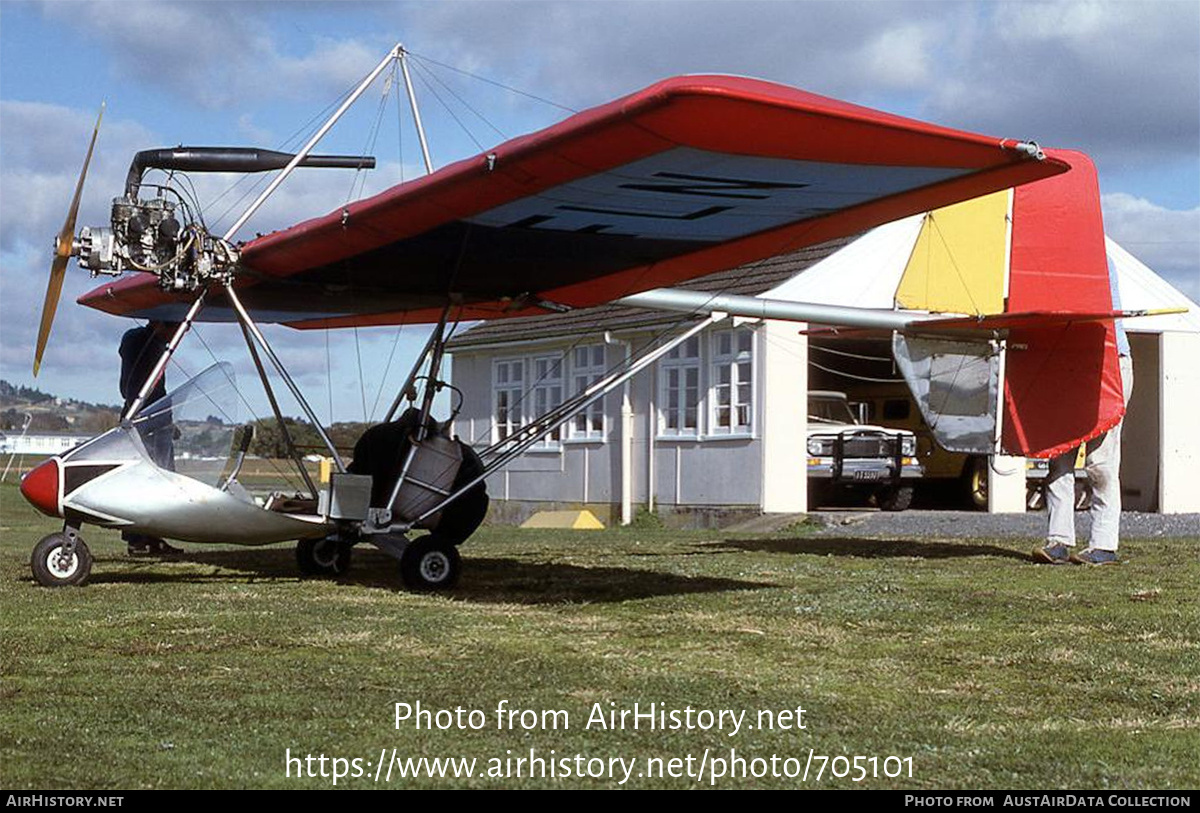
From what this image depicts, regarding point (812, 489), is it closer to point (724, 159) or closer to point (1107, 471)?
point (1107, 471)

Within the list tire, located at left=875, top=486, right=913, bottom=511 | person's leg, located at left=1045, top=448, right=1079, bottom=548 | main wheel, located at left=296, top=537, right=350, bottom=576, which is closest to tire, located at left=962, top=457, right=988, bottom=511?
tire, located at left=875, top=486, right=913, bottom=511

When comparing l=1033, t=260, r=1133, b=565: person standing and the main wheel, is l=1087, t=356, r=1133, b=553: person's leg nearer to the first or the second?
l=1033, t=260, r=1133, b=565: person standing

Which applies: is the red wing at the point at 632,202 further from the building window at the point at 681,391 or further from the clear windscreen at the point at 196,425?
the building window at the point at 681,391

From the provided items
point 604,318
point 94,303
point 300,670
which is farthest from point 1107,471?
point 604,318

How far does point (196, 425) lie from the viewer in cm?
1003

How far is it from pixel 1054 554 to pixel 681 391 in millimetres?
11826

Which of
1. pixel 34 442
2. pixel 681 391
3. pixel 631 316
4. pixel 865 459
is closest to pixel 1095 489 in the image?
pixel 865 459

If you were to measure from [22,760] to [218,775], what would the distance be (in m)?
0.66

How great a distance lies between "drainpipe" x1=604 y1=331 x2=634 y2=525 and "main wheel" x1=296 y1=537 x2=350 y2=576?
13.0m

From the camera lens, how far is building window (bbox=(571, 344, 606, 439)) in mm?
25219

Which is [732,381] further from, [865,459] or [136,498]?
[136,498]

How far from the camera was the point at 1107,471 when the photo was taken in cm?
1230
